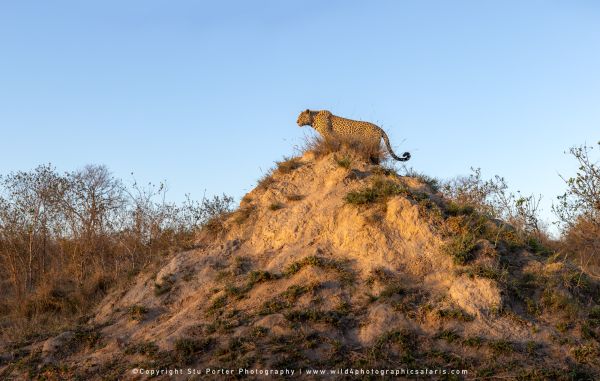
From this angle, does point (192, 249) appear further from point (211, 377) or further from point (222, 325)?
point (211, 377)

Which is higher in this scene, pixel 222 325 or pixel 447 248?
pixel 447 248

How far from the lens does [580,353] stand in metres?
7.17

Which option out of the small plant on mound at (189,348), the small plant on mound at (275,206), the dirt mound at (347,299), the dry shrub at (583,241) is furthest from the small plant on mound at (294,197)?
the dry shrub at (583,241)

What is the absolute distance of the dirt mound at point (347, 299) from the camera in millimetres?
7281

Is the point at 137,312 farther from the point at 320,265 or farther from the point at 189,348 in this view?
the point at 320,265

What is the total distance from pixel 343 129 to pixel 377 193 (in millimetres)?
3128

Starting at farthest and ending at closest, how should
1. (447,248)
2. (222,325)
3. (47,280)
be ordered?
1. (47,280)
2. (447,248)
3. (222,325)

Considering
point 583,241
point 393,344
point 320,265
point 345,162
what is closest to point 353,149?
point 345,162

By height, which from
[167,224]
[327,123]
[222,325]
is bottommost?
[222,325]

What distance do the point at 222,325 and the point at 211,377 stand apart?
114 centimetres

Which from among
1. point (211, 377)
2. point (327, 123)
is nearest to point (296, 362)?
point (211, 377)

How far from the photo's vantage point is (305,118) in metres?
13.4

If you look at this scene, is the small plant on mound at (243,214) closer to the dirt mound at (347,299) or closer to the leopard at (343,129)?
the dirt mound at (347,299)

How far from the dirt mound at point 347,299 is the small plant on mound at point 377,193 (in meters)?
0.03
